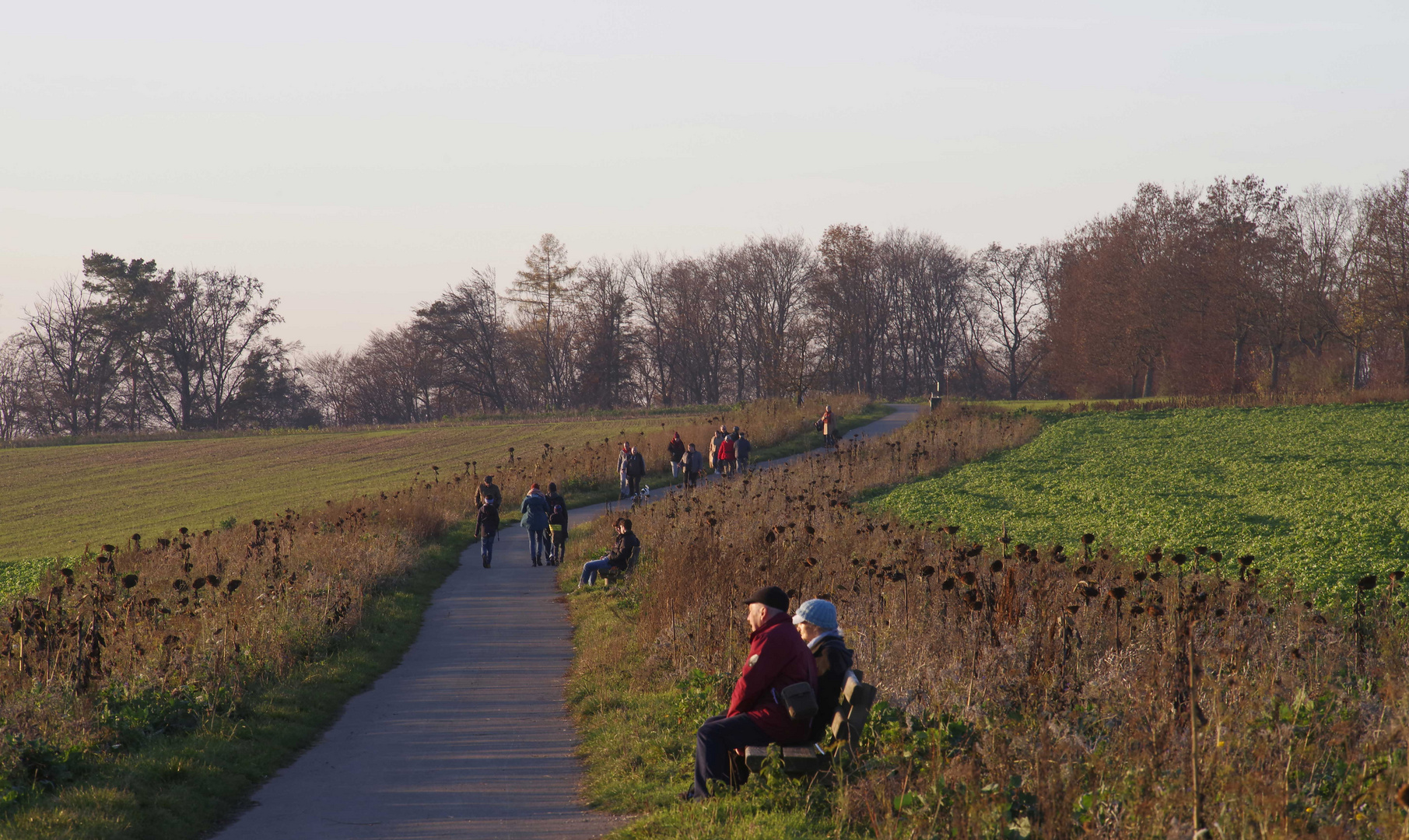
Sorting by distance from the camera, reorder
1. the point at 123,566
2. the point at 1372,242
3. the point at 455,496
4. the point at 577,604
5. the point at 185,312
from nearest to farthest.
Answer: the point at 577,604
the point at 123,566
the point at 455,496
the point at 1372,242
the point at 185,312

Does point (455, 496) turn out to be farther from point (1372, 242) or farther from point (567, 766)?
point (1372, 242)

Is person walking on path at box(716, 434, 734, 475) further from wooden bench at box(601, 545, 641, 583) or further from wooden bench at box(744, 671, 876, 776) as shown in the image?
wooden bench at box(744, 671, 876, 776)

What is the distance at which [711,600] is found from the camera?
10.4 m

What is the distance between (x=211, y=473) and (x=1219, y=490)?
4081 centimetres

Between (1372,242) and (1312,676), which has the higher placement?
(1372,242)

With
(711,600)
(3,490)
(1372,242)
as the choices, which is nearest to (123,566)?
(711,600)

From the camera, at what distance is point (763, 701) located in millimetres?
5980

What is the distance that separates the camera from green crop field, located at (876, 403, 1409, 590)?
48.0ft

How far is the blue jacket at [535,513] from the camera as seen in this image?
19109mm

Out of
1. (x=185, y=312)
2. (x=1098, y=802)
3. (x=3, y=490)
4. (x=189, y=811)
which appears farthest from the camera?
(x=185, y=312)

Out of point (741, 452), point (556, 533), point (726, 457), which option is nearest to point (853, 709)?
point (556, 533)

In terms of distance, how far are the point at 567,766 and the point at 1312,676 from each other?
5.37m

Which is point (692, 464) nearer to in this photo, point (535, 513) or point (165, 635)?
point (535, 513)

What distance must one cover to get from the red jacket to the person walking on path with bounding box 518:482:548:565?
13568mm
